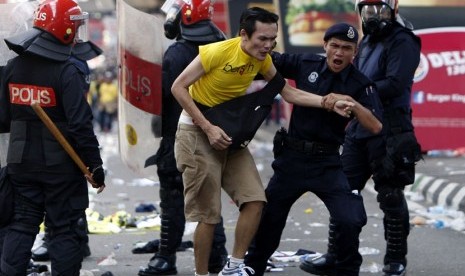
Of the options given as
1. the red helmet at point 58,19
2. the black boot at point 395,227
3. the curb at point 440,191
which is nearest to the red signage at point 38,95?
the red helmet at point 58,19

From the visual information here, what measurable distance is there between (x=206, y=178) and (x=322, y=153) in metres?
0.71

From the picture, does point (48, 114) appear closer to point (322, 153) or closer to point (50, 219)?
point (50, 219)

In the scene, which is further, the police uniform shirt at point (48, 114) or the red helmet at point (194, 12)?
the red helmet at point (194, 12)

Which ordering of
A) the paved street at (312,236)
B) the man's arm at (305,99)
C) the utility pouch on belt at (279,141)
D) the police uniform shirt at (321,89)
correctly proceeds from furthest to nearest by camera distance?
the paved street at (312,236) < the utility pouch on belt at (279,141) < the police uniform shirt at (321,89) < the man's arm at (305,99)

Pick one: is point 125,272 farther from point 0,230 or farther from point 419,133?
point 419,133

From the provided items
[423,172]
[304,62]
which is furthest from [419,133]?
[304,62]

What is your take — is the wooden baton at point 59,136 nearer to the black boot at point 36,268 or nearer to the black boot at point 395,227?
the black boot at point 36,268

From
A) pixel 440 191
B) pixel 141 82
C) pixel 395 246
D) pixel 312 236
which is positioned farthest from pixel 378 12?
pixel 440 191

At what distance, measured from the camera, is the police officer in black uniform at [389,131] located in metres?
8.05

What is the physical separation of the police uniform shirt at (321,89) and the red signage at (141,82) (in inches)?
52.4

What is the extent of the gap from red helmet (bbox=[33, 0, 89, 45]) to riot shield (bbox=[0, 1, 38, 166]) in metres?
1.09

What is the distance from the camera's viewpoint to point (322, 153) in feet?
24.1

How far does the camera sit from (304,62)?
24.3ft

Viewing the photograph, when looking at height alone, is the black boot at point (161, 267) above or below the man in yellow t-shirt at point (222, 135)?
below
